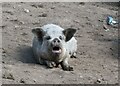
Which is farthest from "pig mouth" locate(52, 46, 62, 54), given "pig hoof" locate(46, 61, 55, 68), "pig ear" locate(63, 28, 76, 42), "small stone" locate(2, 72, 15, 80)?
"small stone" locate(2, 72, 15, 80)

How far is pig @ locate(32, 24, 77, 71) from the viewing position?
276 inches

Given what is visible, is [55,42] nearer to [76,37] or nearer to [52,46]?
[52,46]

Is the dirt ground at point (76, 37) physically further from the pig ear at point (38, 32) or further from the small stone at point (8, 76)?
the pig ear at point (38, 32)

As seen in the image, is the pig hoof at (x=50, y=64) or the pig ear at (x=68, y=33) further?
the pig ear at (x=68, y=33)

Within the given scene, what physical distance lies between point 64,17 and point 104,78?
11.0ft

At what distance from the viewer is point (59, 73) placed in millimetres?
6719

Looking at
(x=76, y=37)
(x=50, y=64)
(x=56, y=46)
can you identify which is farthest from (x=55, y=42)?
(x=76, y=37)

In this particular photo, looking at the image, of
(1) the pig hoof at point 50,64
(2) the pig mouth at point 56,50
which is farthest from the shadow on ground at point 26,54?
(2) the pig mouth at point 56,50

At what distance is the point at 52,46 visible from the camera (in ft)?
22.9

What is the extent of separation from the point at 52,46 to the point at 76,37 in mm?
1862

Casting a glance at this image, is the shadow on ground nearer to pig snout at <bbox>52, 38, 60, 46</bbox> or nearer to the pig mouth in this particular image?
the pig mouth

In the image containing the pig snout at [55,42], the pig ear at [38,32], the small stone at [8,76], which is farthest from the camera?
the pig ear at [38,32]

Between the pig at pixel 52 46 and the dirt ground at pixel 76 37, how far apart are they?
5.8 inches

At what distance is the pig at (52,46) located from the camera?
23.0 feet
